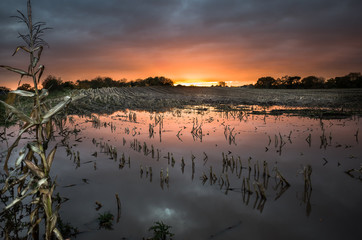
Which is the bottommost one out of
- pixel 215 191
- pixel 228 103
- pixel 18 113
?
pixel 215 191

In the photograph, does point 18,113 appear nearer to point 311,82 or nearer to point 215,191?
point 215,191

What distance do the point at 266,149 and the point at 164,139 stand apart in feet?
16.0

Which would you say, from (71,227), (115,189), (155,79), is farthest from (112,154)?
(155,79)

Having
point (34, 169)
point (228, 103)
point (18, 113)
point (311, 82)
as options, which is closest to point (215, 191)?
point (34, 169)

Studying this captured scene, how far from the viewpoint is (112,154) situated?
30.0ft

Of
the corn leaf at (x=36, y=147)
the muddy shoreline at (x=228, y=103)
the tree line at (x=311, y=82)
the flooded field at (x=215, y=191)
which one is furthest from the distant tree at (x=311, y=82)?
the corn leaf at (x=36, y=147)

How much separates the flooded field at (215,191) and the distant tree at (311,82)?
7706 centimetres

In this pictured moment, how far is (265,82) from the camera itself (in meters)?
86.9

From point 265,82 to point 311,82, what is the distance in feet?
49.5

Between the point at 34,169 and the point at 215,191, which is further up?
the point at 34,169

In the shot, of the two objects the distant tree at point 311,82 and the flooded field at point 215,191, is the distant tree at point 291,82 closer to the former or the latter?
the distant tree at point 311,82

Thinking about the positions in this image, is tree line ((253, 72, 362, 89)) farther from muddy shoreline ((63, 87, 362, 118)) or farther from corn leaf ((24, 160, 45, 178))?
corn leaf ((24, 160, 45, 178))

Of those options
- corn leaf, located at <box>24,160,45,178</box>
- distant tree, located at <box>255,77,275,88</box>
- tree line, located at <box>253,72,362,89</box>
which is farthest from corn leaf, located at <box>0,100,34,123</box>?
distant tree, located at <box>255,77,275,88</box>

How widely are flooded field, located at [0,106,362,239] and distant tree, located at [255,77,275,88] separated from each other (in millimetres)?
79224
